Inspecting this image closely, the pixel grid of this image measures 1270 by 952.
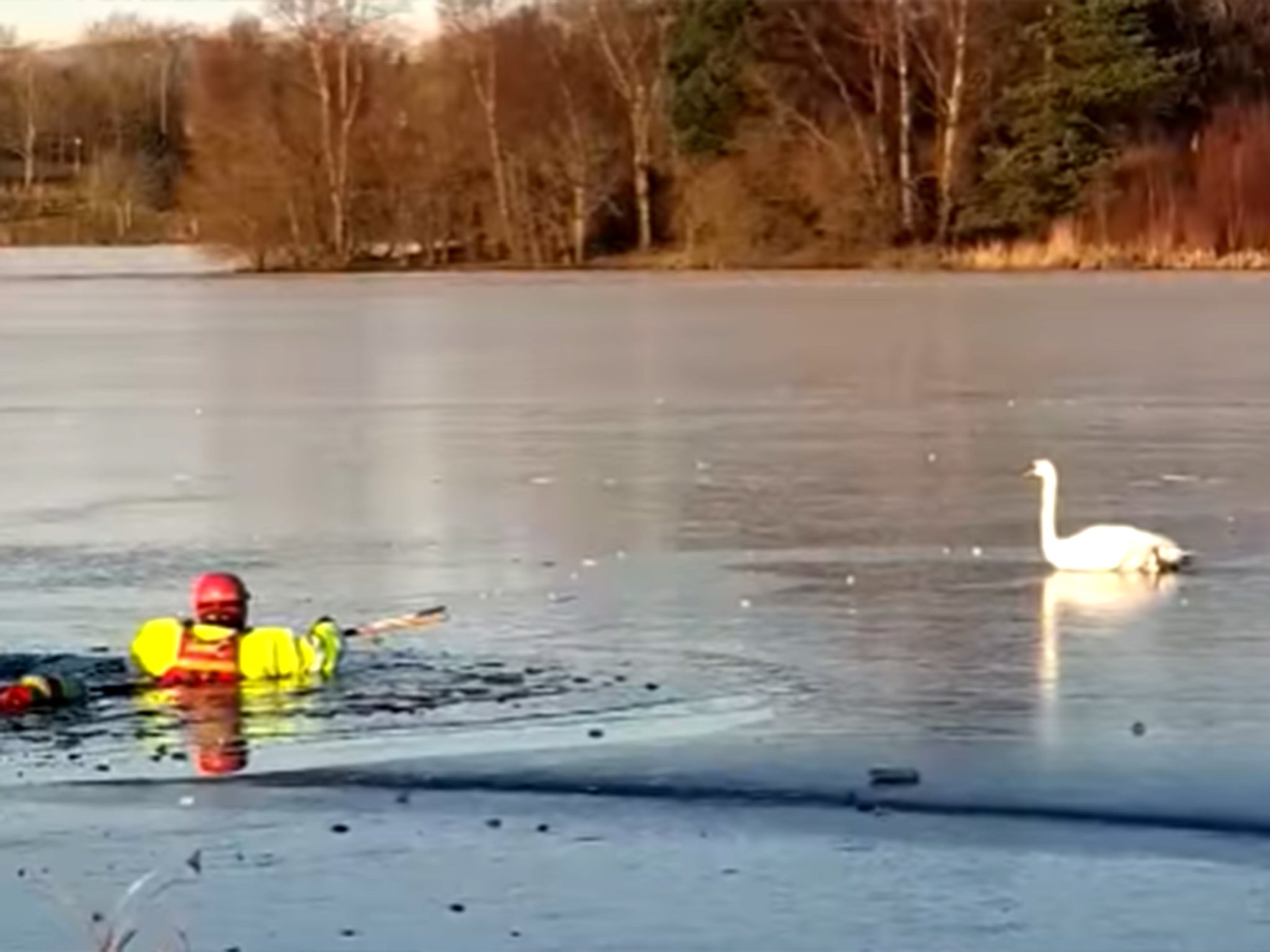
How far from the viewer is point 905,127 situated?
59250 mm

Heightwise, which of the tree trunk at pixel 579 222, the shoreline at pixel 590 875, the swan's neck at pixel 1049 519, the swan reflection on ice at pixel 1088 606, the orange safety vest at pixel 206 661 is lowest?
the shoreline at pixel 590 875

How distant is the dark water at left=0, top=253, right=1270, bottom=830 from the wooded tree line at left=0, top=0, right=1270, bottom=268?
1089 inches

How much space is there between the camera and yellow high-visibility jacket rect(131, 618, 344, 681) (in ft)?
32.5

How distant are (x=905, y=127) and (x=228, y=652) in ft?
165

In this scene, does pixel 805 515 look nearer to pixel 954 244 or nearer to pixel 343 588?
pixel 343 588

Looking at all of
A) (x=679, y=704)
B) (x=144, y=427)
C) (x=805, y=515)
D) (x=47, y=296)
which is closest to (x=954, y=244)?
(x=47, y=296)

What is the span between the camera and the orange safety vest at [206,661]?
9.90 m

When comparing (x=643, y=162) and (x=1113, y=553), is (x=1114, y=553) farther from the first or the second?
(x=643, y=162)

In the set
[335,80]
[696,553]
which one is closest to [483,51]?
[335,80]

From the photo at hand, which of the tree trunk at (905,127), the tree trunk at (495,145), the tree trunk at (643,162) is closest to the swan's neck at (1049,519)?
the tree trunk at (905,127)

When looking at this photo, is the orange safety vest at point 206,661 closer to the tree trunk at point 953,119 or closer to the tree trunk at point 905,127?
the tree trunk at point 953,119

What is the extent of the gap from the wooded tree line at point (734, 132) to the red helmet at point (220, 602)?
1718 inches

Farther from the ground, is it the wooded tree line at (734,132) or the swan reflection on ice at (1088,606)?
the wooded tree line at (734,132)

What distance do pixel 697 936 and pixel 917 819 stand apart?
124 centimetres
